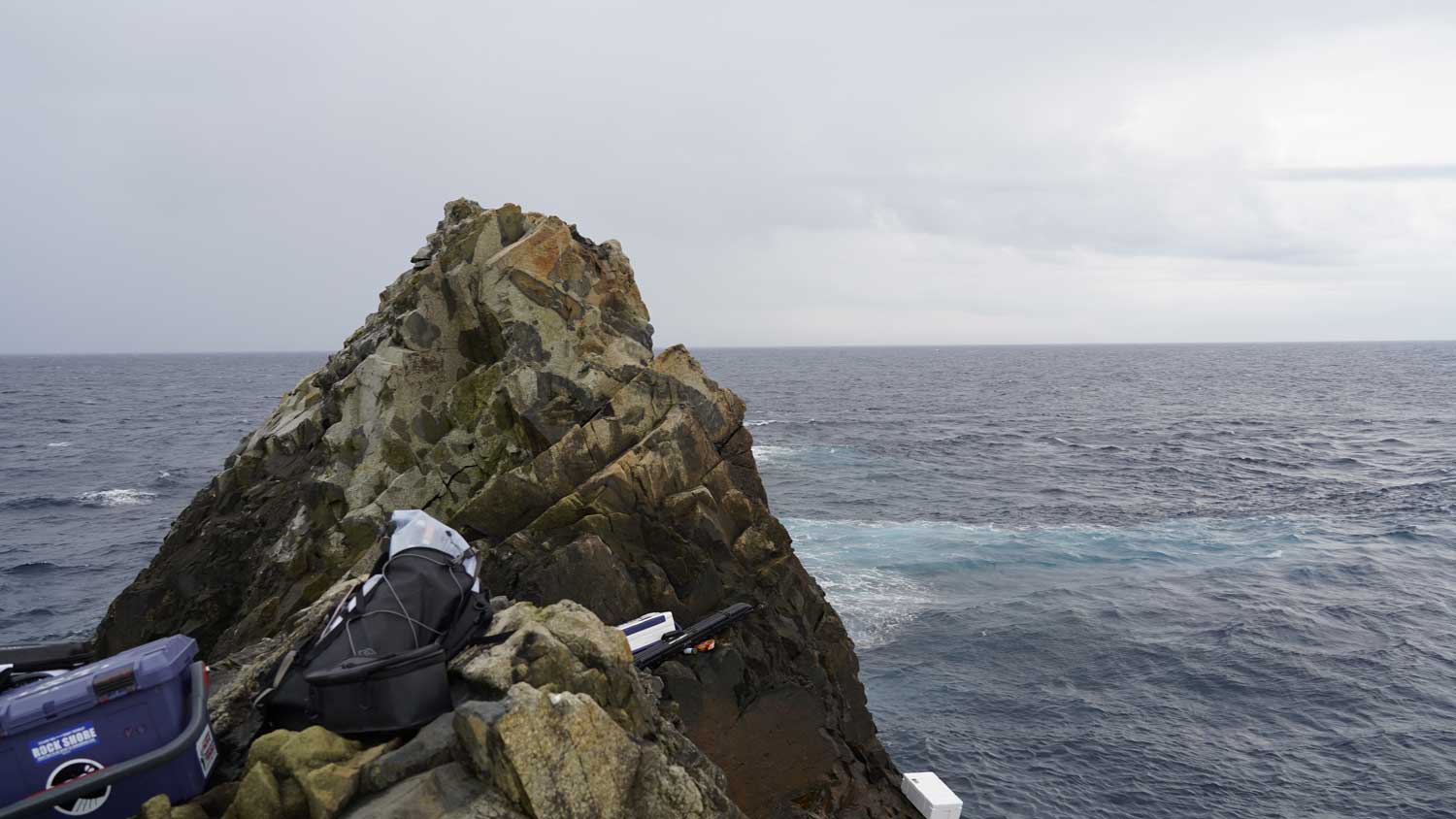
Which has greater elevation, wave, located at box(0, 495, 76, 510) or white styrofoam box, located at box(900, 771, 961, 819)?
white styrofoam box, located at box(900, 771, 961, 819)

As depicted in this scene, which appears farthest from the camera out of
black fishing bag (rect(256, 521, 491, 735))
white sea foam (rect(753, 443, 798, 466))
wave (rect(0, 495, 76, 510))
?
white sea foam (rect(753, 443, 798, 466))

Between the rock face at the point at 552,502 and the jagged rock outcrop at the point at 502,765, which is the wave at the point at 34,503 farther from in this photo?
the jagged rock outcrop at the point at 502,765

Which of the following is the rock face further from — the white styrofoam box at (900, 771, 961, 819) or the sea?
the sea

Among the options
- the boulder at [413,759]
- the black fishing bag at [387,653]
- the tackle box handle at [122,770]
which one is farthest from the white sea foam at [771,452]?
the tackle box handle at [122,770]

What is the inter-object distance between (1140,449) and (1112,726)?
45.2m

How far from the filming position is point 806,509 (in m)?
40.8

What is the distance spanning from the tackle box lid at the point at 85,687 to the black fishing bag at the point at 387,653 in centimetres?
104

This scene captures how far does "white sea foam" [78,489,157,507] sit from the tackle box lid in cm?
4255

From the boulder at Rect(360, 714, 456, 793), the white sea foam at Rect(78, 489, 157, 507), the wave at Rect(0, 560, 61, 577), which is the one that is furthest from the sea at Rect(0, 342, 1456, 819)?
the boulder at Rect(360, 714, 456, 793)

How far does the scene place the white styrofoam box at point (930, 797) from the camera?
1348cm

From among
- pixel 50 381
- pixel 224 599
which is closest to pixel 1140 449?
pixel 224 599

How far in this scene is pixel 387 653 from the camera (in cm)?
740

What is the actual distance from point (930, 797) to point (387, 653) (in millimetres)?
9726

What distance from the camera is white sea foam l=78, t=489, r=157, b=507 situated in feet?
138
